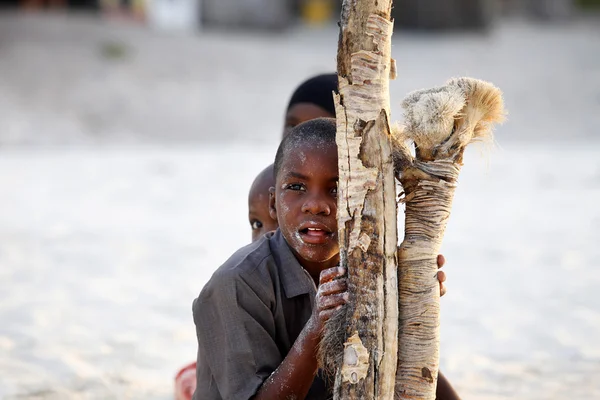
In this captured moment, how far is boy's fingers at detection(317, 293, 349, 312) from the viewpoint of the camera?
88.7 inches

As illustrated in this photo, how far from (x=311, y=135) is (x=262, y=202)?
107 centimetres

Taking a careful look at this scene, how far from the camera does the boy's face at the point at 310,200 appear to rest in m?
2.45

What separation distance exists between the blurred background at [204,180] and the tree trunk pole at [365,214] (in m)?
0.43

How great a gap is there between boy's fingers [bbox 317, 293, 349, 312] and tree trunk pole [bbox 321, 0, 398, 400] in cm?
2

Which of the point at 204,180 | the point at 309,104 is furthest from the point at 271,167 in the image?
the point at 204,180

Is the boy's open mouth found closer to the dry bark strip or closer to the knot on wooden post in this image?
the dry bark strip

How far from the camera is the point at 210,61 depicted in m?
16.7

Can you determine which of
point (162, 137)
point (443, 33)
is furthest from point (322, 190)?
point (443, 33)

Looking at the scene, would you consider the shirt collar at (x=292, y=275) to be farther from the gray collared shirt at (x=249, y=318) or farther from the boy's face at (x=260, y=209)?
the boy's face at (x=260, y=209)

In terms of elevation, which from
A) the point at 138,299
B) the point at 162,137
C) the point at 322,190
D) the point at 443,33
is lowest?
the point at 138,299

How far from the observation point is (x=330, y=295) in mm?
2270

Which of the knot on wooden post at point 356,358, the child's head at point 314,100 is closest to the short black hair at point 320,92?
the child's head at point 314,100

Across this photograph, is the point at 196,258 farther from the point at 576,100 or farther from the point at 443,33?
the point at 443,33

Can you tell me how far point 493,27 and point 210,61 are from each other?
277 inches
